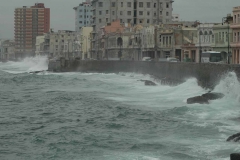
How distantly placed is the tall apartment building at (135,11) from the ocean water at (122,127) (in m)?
95.9

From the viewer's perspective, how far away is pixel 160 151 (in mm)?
24547

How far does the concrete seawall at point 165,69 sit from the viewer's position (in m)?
49.2

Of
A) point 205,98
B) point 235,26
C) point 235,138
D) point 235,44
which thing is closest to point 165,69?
point 235,44

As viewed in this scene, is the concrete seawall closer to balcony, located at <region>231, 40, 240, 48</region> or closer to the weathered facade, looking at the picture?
balcony, located at <region>231, 40, 240, 48</region>

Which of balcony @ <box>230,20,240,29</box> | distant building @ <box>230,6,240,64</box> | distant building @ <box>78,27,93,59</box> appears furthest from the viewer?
distant building @ <box>78,27,93,59</box>

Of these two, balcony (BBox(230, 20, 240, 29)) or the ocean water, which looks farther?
balcony (BBox(230, 20, 240, 29))

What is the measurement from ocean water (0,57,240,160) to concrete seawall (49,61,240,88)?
4.44ft

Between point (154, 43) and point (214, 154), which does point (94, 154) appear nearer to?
point (214, 154)

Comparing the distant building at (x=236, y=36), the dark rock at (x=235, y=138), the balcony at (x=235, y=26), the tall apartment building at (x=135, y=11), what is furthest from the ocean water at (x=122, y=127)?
the tall apartment building at (x=135, y=11)

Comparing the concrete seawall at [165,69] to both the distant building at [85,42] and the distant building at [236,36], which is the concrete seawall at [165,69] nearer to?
the distant building at [236,36]

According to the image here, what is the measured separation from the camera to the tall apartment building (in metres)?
147

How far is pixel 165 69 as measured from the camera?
229 feet

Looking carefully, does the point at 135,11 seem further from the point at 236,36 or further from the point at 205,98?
the point at 205,98

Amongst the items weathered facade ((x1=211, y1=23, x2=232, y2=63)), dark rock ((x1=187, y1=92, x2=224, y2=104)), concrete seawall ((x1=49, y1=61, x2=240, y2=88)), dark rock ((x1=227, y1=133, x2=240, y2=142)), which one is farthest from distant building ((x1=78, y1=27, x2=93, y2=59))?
dark rock ((x1=227, y1=133, x2=240, y2=142))
